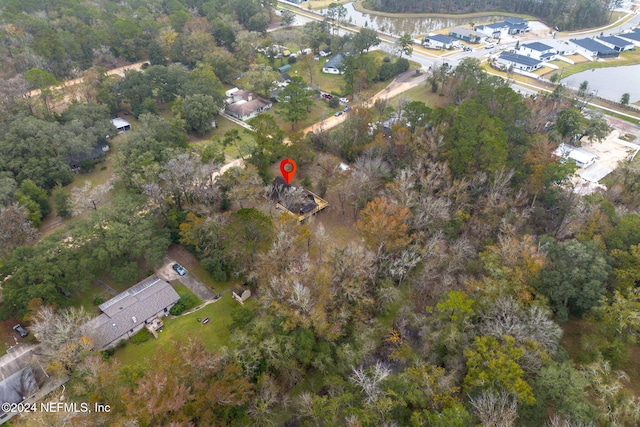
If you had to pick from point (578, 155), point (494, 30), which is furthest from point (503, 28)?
point (578, 155)

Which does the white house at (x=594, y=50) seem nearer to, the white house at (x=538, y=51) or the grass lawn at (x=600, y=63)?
the grass lawn at (x=600, y=63)

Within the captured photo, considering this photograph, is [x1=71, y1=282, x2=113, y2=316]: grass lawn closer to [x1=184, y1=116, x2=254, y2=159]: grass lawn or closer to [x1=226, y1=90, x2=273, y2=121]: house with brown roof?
[x1=184, y1=116, x2=254, y2=159]: grass lawn

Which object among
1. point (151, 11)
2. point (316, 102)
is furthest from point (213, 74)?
point (151, 11)

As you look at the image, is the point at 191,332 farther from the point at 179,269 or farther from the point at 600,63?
the point at 600,63

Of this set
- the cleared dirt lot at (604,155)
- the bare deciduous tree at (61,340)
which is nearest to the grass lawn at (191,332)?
the bare deciduous tree at (61,340)

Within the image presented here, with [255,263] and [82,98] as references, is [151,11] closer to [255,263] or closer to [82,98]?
[82,98]

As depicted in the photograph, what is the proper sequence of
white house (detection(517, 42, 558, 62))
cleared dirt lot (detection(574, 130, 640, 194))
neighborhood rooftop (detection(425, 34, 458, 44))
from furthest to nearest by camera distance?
neighborhood rooftop (detection(425, 34, 458, 44))
white house (detection(517, 42, 558, 62))
cleared dirt lot (detection(574, 130, 640, 194))

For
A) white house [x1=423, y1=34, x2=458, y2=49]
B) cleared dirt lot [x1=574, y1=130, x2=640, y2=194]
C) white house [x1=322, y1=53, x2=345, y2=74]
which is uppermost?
white house [x1=423, y1=34, x2=458, y2=49]

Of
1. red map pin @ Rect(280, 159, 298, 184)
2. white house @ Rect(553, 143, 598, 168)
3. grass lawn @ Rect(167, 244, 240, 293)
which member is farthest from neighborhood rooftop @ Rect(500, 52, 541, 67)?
grass lawn @ Rect(167, 244, 240, 293)
